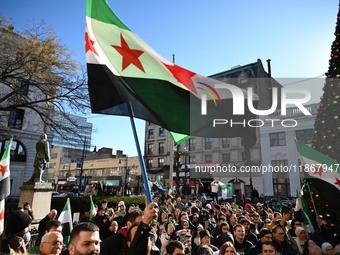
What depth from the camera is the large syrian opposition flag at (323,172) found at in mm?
6398

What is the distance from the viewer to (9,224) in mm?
3572

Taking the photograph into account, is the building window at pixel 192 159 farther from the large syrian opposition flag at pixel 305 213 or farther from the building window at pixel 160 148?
the large syrian opposition flag at pixel 305 213

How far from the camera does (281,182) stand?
33.9m

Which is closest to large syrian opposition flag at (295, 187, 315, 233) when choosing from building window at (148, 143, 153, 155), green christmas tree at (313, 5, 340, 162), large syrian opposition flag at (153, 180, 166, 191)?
green christmas tree at (313, 5, 340, 162)

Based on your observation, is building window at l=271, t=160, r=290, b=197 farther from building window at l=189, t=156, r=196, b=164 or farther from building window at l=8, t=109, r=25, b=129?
building window at l=8, t=109, r=25, b=129

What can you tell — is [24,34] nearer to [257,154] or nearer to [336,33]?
[336,33]

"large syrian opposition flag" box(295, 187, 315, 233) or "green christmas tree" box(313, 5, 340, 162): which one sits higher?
"green christmas tree" box(313, 5, 340, 162)

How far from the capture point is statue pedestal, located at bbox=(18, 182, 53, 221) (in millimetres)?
10320

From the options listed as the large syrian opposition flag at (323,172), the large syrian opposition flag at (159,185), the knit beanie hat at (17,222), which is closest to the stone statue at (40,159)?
the knit beanie hat at (17,222)

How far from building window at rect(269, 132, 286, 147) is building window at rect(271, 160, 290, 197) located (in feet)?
7.72

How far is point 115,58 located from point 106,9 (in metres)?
1.14

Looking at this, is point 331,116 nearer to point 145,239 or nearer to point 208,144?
point 145,239

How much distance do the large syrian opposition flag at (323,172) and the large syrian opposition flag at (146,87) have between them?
2.47 m

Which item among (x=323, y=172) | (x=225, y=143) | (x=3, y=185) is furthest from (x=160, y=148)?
(x=3, y=185)
